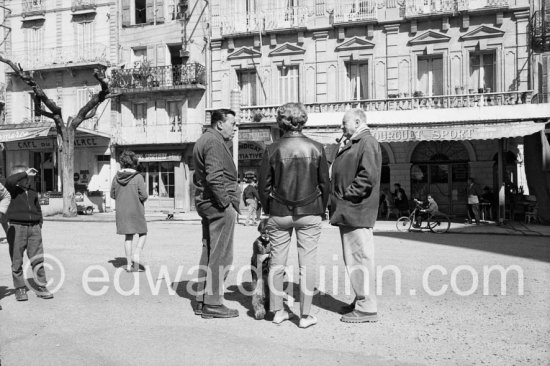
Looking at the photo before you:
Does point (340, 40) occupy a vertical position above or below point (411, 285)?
above

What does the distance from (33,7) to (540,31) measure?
1051 inches

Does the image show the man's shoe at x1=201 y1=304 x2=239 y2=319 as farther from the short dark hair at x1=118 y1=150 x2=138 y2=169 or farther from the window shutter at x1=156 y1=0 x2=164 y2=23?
the window shutter at x1=156 y1=0 x2=164 y2=23

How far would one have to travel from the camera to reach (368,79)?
83.4ft

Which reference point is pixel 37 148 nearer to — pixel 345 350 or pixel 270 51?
pixel 270 51

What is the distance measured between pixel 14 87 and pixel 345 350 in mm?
33309

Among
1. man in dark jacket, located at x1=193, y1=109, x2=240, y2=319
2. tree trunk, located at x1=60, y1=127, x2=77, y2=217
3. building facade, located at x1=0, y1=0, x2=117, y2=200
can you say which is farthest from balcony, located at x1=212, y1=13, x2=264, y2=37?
man in dark jacket, located at x1=193, y1=109, x2=240, y2=319

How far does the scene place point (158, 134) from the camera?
29.4 meters

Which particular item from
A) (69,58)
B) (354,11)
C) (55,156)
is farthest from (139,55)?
(354,11)

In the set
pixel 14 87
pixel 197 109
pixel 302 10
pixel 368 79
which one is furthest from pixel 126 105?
pixel 368 79

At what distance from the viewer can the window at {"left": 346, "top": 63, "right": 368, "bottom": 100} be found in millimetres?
25688

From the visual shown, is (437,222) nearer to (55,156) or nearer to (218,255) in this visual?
(218,255)

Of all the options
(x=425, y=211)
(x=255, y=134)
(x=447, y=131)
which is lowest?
(x=425, y=211)

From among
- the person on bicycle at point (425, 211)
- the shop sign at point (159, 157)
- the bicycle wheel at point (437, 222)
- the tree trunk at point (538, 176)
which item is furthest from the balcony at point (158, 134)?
the tree trunk at point (538, 176)

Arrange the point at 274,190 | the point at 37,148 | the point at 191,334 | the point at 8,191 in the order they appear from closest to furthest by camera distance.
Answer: the point at 191,334, the point at 274,190, the point at 8,191, the point at 37,148
